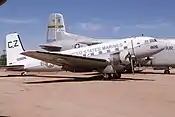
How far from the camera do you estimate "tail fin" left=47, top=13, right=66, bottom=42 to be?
41.1 metres

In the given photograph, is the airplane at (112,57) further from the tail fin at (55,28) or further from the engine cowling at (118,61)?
the tail fin at (55,28)

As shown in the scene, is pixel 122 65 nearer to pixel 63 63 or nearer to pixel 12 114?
pixel 63 63

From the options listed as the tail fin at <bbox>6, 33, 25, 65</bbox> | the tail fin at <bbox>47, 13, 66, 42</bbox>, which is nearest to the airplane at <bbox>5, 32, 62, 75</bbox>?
the tail fin at <bbox>6, 33, 25, 65</bbox>

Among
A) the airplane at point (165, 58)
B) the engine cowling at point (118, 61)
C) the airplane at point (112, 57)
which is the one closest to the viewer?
the airplane at point (112, 57)

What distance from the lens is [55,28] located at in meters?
41.2

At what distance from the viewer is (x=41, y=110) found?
8695 millimetres

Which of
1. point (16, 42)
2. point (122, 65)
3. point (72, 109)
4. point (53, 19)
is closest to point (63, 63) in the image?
point (122, 65)

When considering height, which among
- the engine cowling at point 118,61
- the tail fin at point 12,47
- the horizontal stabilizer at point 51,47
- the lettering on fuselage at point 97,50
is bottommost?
the engine cowling at point 118,61

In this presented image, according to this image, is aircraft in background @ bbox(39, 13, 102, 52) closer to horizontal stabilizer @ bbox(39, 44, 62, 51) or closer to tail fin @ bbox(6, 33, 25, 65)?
horizontal stabilizer @ bbox(39, 44, 62, 51)

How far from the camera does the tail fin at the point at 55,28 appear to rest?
41062 mm

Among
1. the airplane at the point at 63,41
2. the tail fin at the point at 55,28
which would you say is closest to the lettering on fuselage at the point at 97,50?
the airplane at the point at 63,41

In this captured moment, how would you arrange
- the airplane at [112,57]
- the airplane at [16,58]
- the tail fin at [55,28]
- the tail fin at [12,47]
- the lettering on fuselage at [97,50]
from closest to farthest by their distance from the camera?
the airplane at [112,57]
the lettering on fuselage at [97,50]
the airplane at [16,58]
the tail fin at [12,47]
the tail fin at [55,28]

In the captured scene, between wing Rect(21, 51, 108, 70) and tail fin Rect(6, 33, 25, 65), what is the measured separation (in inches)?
281

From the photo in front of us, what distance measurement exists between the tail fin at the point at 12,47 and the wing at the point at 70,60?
7150mm
